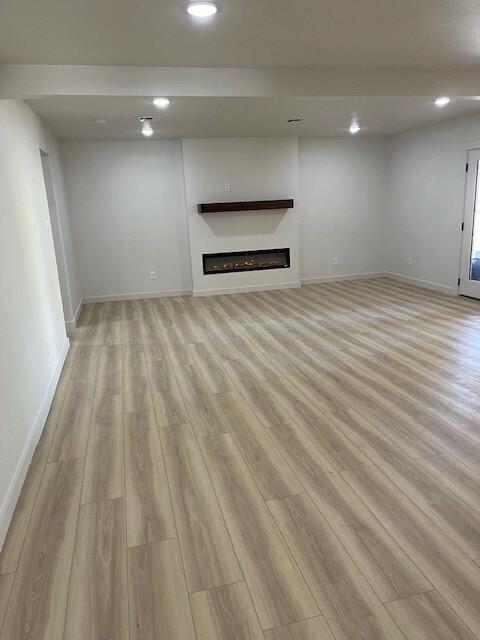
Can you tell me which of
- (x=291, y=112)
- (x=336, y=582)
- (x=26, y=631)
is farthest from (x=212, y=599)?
(x=291, y=112)

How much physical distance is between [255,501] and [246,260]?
216 inches

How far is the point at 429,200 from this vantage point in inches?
270

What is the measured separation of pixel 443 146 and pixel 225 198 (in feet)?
10.5

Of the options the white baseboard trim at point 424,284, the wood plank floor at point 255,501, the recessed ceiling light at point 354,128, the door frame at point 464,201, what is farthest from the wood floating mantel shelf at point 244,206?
the wood plank floor at point 255,501

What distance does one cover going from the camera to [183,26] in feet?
8.35

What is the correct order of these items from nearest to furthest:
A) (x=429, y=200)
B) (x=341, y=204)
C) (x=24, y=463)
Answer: (x=24, y=463) → (x=429, y=200) → (x=341, y=204)

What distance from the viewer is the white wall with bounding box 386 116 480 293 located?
624 cm

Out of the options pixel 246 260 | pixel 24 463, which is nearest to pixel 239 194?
pixel 246 260

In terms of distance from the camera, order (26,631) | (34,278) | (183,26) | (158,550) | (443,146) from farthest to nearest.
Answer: (443,146)
(34,278)
(183,26)
(158,550)
(26,631)

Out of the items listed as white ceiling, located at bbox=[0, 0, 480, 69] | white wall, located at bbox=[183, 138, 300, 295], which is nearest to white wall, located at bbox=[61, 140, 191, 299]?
white wall, located at bbox=[183, 138, 300, 295]

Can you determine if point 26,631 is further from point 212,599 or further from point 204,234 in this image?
point 204,234

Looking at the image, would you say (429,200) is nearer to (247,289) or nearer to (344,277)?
(344,277)

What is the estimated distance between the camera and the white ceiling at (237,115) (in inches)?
161

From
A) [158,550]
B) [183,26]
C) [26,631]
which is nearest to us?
[26,631]
